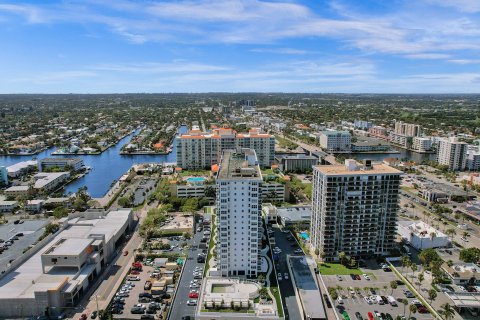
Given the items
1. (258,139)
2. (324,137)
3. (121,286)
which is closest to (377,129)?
(324,137)

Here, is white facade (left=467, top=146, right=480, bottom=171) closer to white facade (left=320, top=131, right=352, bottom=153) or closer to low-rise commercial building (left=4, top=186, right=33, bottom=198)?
white facade (left=320, top=131, right=352, bottom=153)

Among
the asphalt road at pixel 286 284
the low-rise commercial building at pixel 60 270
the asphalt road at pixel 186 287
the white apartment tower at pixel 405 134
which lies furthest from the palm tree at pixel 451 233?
the white apartment tower at pixel 405 134

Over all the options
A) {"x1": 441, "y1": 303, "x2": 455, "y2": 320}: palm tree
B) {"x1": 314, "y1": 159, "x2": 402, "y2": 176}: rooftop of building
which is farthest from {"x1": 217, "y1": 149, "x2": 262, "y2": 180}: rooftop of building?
{"x1": 441, "y1": 303, "x2": 455, "y2": 320}: palm tree

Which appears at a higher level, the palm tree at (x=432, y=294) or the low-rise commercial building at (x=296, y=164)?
the low-rise commercial building at (x=296, y=164)

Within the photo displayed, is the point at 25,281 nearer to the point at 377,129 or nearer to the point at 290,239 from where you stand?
the point at 290,239

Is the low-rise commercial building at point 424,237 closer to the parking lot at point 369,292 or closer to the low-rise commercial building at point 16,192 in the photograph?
the parking lot at point 369,292

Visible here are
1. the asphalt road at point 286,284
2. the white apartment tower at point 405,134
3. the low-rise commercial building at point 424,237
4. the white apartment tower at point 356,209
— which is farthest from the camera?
the white apartment tower at point 405,134

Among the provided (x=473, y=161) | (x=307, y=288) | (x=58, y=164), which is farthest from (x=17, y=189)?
(x=473, y=161)

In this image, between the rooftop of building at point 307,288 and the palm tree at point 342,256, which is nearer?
the rooftop of building at point 307,288
